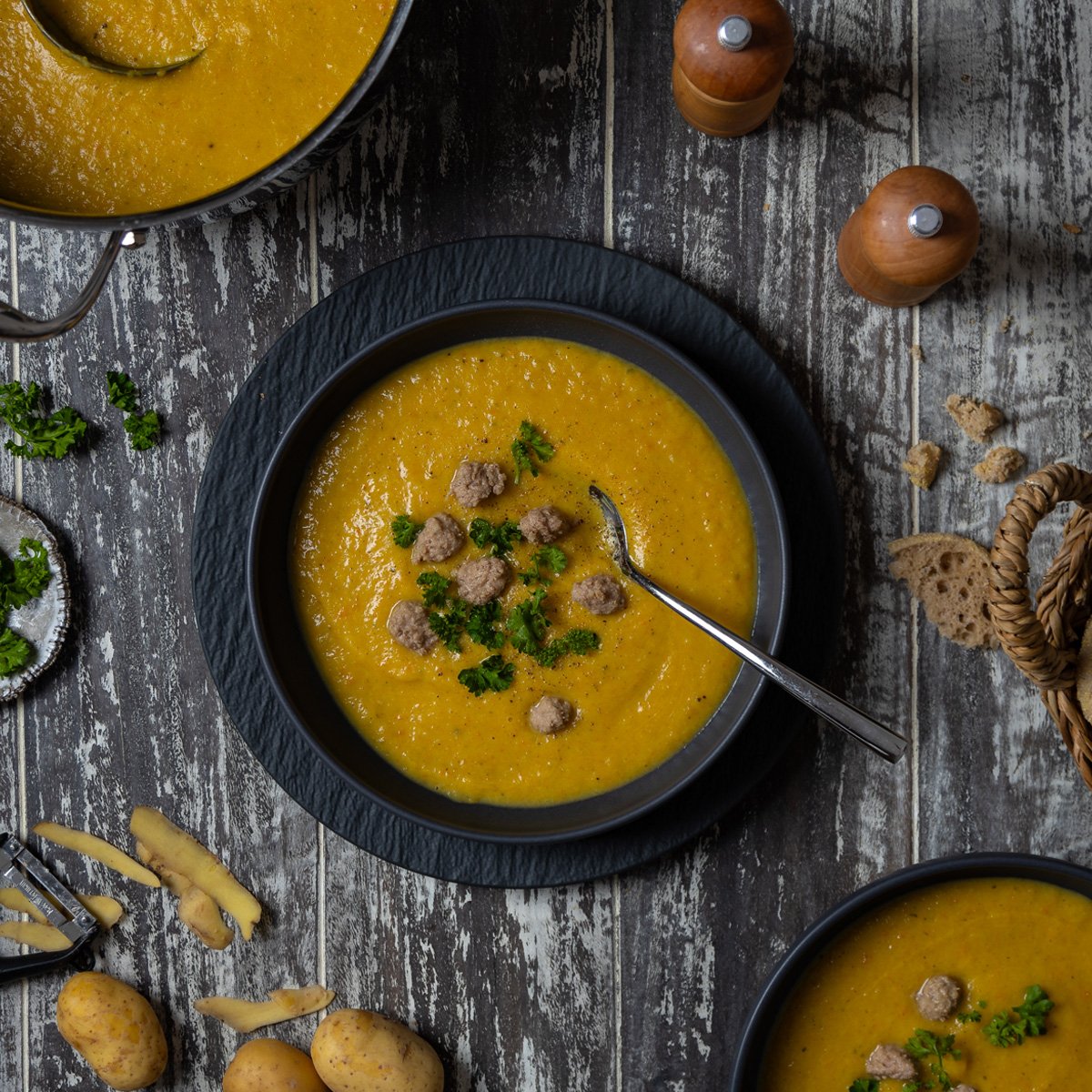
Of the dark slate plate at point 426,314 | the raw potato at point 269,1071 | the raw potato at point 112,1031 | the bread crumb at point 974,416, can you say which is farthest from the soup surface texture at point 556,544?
the raw potato at point 112,1031

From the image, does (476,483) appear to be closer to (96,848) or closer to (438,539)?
(438,539)

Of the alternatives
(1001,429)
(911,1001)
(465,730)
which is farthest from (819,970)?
(1001,429)

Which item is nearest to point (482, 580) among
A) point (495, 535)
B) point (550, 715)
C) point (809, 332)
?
point (495, 535)

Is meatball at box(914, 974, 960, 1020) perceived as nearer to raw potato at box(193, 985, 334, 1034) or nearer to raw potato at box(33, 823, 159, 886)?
raw potato at box(193, 985, 334, 1034)

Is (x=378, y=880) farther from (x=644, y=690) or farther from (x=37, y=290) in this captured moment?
(x=37, y=290)

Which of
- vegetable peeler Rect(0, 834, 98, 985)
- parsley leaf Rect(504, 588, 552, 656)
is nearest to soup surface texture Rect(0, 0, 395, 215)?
parsley leaf Rect(504, 588, 552, 656)

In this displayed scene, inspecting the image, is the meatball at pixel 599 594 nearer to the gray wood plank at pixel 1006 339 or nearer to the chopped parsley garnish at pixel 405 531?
the chopped parsley garnish at pixel 405 531
